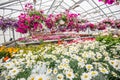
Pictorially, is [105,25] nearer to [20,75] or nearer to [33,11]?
[33,11]

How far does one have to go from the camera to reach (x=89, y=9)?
63.8ft

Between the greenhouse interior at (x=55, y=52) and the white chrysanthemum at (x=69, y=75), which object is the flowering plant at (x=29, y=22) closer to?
the greenhouse interior at (x=55, y=52)

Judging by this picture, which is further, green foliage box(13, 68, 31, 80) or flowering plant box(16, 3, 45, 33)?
flowering plant box(16, 3, 45, 33)

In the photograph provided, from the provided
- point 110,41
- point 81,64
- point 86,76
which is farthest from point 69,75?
point 110,41

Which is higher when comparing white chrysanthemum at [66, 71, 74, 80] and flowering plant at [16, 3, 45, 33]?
flowering plant at [16, 3, 45, 33]

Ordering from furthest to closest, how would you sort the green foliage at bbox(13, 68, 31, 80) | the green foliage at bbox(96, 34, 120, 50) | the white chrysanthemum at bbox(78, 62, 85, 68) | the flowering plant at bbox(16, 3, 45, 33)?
the flowering plant at bbox(16, 3, 45, 33), the green foliage at bbox(96, 34, 120, 50), the white chrysanthemum at bbox(78, 62, 85, 68), the green foliage at bbox(13, 68, 31, 80)

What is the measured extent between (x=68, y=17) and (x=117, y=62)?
15.1ft

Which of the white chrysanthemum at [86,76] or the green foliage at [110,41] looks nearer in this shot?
the white chrysanthemum at [86,76]

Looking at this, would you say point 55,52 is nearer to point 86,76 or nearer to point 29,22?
point 86,76

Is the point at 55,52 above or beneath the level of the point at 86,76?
above

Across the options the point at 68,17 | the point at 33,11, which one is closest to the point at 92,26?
the point at 68,17

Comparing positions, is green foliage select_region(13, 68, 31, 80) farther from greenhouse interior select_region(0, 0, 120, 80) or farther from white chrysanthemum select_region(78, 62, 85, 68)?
white chrysanthemum select_region(78, 62, 85, 68)

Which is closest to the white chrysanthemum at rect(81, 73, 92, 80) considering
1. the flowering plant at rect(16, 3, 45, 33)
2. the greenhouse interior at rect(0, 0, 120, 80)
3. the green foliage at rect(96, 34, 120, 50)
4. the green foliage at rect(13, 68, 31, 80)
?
the greenhouse interior at rect(0, 0, 120, 80)

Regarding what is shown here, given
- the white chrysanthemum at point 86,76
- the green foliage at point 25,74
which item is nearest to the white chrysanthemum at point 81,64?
the white chrysanthemum at point 86,76
